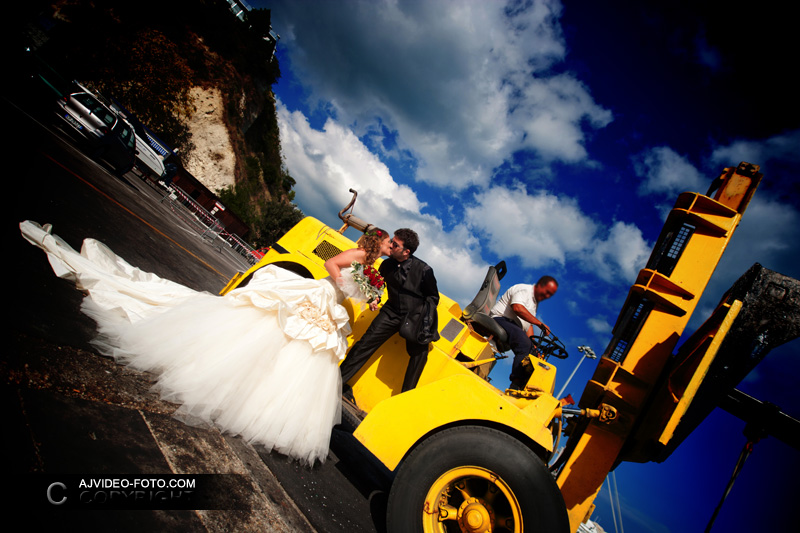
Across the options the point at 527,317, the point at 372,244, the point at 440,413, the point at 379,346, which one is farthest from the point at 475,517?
the point at 372,244

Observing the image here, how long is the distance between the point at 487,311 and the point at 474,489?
7.08 ft

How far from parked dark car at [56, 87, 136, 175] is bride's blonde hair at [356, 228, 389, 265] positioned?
12.9m

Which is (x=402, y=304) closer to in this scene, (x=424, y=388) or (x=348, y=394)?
(x=424, y=388)

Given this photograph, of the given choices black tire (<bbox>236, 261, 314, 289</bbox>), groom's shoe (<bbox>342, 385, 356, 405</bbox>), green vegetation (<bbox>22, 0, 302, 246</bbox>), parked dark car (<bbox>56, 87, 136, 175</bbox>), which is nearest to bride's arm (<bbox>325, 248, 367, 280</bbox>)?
black tire (<bbox>236, 261, 314, 289</bbox>)

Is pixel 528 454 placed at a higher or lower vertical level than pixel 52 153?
higher

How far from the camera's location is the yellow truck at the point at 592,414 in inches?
70.3

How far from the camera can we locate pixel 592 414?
6.82ft

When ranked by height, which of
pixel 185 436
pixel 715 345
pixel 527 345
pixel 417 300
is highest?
pixel 715 345

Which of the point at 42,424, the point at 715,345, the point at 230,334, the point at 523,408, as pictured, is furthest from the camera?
the point at 230,334

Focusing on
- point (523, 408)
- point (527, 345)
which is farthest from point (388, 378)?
point (527, 345)

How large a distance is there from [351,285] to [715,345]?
279 cm

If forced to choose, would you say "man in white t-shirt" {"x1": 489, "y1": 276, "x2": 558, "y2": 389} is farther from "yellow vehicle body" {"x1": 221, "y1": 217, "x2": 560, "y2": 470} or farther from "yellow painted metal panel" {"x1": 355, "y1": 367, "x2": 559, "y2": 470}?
"yellow painted metal panel" {"x1": 355, "y1": 367, "x2": 559, "y2": 470}

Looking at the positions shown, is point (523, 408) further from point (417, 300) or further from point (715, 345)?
point (417, 300)

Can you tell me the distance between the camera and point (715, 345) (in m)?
1.60
